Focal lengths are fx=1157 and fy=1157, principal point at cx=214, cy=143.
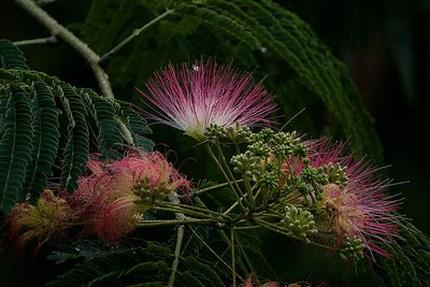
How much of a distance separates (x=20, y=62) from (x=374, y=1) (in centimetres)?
182

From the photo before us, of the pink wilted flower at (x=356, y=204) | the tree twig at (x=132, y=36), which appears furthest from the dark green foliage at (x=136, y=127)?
the tree twig at (x=132, y=36)

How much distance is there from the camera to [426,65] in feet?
13.8

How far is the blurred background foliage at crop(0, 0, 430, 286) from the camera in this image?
2639 millimetres

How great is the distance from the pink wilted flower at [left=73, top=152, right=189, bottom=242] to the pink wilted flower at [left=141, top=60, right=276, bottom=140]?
133mm

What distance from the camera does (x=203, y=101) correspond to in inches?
75.9

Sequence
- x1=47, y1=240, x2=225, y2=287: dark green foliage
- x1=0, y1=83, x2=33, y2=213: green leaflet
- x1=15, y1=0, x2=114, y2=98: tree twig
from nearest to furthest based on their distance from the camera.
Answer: x1=0, y1=83, x2=33, y2=213: green leaflet, x1=47, y1=240, x2=225, y2=287: dark green foliage, x1=15, y1=0, x2=114, y2=98: tree twig

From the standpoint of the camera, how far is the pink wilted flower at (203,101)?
6.27 ft

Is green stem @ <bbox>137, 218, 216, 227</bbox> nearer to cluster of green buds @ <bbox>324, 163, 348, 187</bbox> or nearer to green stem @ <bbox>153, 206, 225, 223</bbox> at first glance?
green stem @ <bbox>153, 206, 225, 223</bbox>

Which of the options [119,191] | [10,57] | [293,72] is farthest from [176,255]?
[293,72]

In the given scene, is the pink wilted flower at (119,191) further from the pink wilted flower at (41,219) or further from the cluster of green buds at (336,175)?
the cluster of green buds at (336,175)

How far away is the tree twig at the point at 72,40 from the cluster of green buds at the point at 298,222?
74 cm

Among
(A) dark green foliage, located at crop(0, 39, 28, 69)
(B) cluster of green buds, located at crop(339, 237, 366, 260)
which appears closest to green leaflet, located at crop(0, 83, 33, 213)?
(A) dark green foliage, located at crop(0, 39, 28, 69)

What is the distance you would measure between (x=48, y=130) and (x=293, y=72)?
3.77 feet

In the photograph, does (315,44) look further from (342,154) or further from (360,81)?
(360,81)
